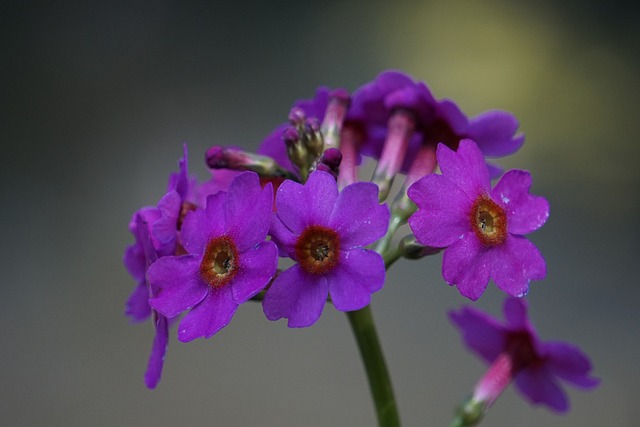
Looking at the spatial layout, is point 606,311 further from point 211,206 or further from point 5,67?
point 5,67

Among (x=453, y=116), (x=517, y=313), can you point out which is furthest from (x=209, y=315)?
(x=517, y=313)

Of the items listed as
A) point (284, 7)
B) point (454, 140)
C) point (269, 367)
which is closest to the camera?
point (454, 140)

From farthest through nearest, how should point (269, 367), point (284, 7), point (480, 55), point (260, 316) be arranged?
point (284, 7) → point (480, 55) → point (260, 316) → point (269, 367)

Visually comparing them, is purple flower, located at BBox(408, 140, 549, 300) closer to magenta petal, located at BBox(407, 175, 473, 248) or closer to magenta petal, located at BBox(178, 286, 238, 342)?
magenta petal, located at BBox(407, 175, 473, 248)

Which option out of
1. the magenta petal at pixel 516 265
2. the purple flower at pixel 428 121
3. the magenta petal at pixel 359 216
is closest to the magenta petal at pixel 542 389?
the purple flower at pixel 428 121

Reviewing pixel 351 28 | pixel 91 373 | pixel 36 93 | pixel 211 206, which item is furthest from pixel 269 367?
pixel 211 206

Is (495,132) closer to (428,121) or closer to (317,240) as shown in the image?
(428,121)

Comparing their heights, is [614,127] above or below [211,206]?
below
